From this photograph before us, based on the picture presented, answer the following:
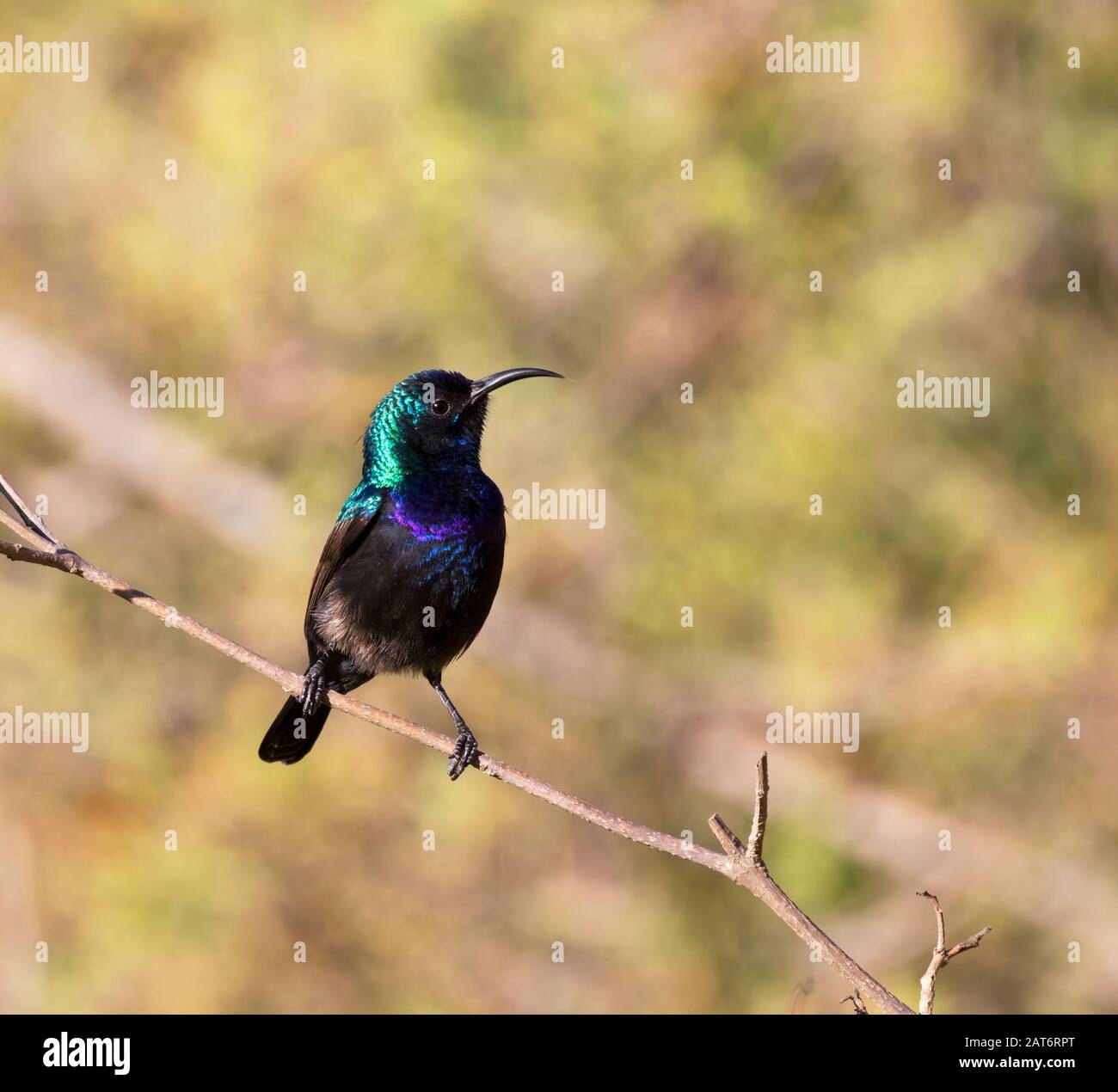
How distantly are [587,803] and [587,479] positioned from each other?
6305mm

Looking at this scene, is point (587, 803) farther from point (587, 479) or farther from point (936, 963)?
point (587, 479)

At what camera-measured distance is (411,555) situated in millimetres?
4844

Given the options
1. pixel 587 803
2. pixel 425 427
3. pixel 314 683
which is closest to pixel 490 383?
pixel 425 427

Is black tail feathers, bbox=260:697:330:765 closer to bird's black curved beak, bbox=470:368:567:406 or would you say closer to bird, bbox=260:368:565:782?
bird, bbox=260:368:565:782

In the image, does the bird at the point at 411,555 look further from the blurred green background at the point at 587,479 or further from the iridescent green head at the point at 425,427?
the blurred green background at the point at 587,479

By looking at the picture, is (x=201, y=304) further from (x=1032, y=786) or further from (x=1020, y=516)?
(x=1032, y=786)

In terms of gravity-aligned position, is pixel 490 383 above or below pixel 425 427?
above

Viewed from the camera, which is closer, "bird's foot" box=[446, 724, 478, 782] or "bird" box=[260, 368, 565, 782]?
"bird's foot" box=[446, 724, 478, 782]

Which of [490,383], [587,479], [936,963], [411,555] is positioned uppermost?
[587,479]

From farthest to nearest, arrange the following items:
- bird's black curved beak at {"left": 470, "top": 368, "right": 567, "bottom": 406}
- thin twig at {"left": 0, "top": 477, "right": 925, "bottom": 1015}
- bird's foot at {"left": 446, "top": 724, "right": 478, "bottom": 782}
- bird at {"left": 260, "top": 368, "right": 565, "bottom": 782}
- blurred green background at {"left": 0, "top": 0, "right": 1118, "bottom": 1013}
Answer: blurred green background at {"left": 0, "top": 0, "right": 1118, "bottom": 1013} < bird's black curved beak at {"left": 470, "top": 368, "right": 567, "bottom": 406} < bird at {"left": 260, "top": 368, "right": 565, "bottom": 782} < bird's foot at {"left": 446, "top": 724, "right": 478, "bottom": 782} < thin twig at {"left": 0, "top": 477, "right": 925, "bottom": 1015}

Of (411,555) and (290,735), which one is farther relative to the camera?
(290,735)

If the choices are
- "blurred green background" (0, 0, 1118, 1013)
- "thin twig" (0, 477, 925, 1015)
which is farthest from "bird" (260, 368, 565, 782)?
"blurred green background" (0, 0, 1118, 1013)

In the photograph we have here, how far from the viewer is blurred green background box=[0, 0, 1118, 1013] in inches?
336

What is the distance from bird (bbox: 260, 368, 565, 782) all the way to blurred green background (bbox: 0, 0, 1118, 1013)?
12.1 ft
